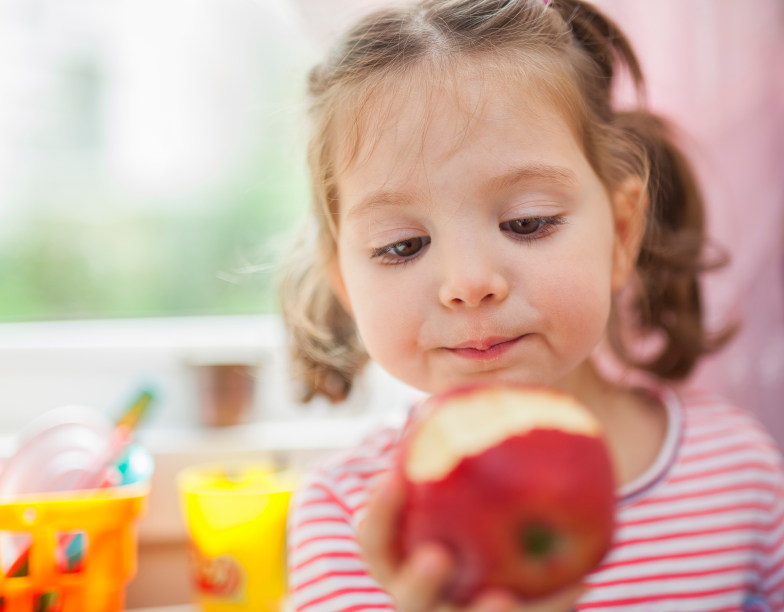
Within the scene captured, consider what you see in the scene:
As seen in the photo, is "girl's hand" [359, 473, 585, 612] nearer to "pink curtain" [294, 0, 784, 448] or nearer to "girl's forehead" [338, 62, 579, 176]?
"girl's forehead" [338, 62, 579, 176]

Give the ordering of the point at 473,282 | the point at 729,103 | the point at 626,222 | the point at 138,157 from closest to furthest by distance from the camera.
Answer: the point at 473,282 < the point at 626,222 < the point at 729,103 < the point at 138,157

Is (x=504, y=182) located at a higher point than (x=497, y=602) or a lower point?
higher

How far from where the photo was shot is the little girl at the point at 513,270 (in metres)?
0.61

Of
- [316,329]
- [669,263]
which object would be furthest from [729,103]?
[316,329]

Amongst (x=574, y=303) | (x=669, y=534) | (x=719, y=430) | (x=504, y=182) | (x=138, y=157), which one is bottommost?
(x=669, y=534)

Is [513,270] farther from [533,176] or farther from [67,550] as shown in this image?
[67,550]

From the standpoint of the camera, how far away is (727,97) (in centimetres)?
100

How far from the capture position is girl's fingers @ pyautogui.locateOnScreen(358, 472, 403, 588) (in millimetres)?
451

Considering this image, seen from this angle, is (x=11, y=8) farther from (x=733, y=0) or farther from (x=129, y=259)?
(x=733, y=0)

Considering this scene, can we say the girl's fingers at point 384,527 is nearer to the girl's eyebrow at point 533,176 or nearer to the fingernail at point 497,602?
the fingernail at point 497,602

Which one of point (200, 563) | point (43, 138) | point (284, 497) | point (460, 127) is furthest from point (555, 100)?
point (43, 138)

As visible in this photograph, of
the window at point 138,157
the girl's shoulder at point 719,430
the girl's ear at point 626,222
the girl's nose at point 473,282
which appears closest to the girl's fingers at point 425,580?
the girl's nose at point 473,282

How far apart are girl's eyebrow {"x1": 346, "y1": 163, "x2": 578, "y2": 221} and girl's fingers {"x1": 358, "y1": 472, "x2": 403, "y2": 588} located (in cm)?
28

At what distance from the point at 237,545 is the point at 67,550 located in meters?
0.22
